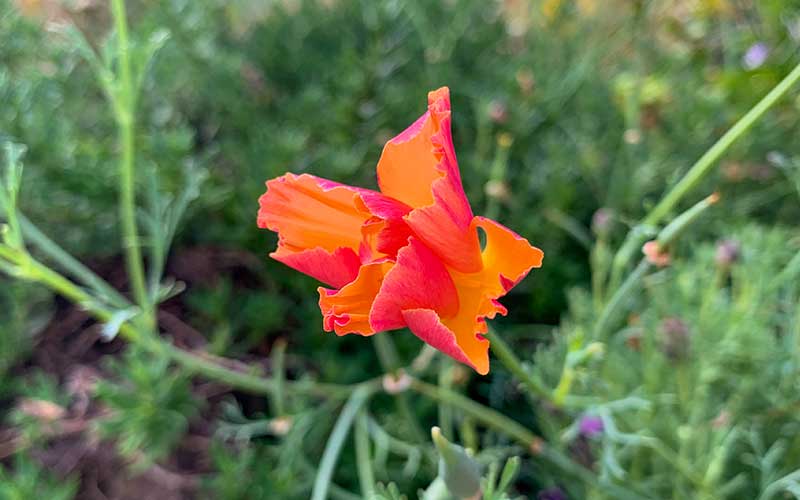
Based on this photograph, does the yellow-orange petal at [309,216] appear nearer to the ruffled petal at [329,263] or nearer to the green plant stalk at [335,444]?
the ruffled petal at [329,263]

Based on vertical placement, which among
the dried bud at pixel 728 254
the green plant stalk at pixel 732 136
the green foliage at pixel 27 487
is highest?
the green plant stalk at pixel 732 136

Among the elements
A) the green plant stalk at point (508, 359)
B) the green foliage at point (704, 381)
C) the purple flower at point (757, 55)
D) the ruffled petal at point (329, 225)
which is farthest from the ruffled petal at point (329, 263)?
the purple flower at point (757, 55)

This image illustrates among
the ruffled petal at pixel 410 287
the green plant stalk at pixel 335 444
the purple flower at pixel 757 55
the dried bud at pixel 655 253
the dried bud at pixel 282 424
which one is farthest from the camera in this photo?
the purple flower at pixel 757 55

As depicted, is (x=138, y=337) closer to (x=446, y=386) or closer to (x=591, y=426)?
(x=446, y=386)

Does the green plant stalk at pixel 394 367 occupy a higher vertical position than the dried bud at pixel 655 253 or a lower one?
lower

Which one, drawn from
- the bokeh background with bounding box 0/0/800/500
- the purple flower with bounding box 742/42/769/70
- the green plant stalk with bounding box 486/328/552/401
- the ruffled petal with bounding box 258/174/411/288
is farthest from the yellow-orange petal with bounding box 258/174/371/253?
the purple flower with bounding box 742/42/769/70

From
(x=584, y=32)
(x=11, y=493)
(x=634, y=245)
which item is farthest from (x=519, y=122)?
(x=11, y=493)

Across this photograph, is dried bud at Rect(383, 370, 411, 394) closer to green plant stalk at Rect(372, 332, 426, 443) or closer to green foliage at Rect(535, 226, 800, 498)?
green plant stalk at Rect(372, 332, 426, 443)
